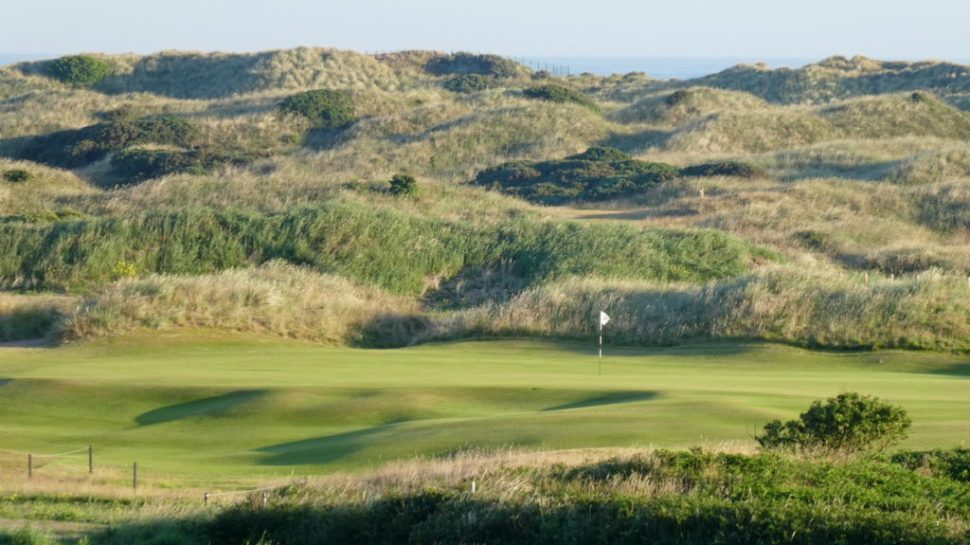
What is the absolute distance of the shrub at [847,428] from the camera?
14516 mm

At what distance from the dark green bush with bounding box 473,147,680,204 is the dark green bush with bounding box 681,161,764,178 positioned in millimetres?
772

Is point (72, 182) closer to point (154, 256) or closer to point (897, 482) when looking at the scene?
point (154, 256)

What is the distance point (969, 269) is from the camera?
132 feet

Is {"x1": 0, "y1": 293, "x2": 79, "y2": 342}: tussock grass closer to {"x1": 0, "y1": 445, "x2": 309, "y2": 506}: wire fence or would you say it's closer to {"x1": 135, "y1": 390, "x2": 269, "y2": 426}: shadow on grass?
{"x1": 135, "y1": 390, "x2": 269, "y2": 426}: shadow on grass

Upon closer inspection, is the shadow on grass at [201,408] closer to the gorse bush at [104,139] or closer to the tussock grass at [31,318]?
the tussock grass at [31,318]

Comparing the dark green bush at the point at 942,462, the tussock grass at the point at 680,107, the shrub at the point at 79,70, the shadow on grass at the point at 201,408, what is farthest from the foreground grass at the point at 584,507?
the shrub at the point at 79,70

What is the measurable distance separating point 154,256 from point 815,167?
3087 centimetres

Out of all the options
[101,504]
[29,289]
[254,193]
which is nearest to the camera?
[101,504]

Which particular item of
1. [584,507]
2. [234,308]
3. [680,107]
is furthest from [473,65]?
[584,507]

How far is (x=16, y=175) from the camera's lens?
5050cm

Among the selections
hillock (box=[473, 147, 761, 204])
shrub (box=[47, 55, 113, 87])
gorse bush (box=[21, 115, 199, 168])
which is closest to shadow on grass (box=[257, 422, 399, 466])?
hillock (box=[473, 147, 761, 204])

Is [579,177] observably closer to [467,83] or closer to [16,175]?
[16,175]

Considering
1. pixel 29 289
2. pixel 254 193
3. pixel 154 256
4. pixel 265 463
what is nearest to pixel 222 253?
pixel 154 256

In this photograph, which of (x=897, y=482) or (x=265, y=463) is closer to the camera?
(x=897, y=482)
